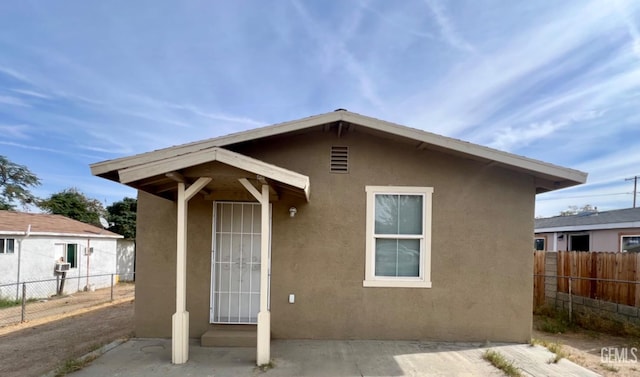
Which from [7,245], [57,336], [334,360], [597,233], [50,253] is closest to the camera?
[334,360]

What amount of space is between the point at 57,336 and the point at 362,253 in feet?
23.2

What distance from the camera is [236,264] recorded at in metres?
6.34

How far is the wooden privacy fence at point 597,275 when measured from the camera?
26.7 ft

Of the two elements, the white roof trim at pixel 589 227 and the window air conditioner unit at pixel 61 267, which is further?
the window air conditioner unit at pixel 61 267

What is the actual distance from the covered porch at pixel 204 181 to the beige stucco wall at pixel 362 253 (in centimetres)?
117

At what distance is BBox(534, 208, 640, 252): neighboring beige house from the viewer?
12.7 meters

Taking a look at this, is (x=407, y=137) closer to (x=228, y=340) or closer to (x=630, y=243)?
(x=228, y=340)

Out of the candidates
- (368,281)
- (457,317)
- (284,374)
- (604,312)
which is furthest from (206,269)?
(604,312)

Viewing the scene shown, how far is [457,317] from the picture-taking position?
6176mm

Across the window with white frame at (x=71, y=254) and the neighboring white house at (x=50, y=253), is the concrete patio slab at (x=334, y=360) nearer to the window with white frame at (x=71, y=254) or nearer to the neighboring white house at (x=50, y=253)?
the neighboring white house at (x=50, y=253)

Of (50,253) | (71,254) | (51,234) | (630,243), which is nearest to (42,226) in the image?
(51,234)

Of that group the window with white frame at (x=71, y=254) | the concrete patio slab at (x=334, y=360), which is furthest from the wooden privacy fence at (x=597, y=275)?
the window with white frame at (x=71, y=254)

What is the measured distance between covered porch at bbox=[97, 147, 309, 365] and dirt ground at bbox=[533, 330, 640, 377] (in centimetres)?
509

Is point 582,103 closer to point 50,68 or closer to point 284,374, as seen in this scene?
point 284,374
